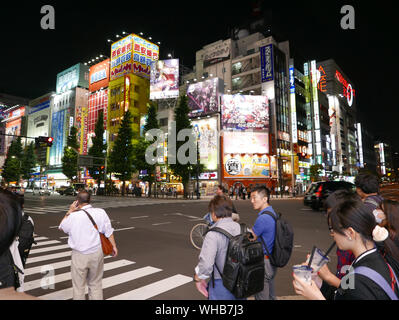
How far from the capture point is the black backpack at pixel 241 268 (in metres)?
2.35

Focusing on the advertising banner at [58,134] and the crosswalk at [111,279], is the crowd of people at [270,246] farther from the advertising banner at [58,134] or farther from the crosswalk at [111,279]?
the advertising banner at [58,134]

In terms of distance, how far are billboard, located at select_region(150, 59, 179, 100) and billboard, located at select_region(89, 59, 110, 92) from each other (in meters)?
20.7

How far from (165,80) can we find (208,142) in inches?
665

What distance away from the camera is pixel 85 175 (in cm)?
6397

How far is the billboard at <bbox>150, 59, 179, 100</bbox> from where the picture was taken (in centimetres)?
5109

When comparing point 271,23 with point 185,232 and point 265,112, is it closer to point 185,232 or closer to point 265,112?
point 265,112

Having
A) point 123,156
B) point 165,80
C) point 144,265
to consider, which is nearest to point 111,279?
point 144,265

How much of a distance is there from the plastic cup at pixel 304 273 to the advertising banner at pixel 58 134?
280 ft

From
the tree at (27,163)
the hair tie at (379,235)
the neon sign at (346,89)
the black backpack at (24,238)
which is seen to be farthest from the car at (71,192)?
the neon sign at (346,89)

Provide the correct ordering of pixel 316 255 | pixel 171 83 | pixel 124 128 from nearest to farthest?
1. pixel 316 255
2. pixel 124 128
3. pixel 171 83

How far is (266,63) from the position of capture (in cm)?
5009

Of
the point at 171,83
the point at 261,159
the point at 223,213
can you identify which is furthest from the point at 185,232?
the point at 171,83
